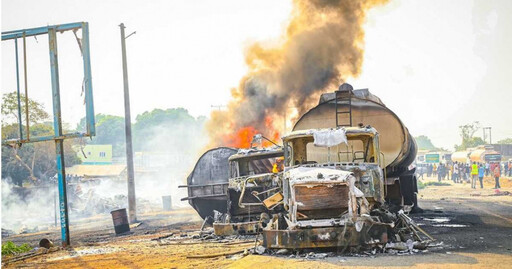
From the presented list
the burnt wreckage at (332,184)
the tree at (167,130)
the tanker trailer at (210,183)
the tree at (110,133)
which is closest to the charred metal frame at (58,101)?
the tanker trailer at (210,183)

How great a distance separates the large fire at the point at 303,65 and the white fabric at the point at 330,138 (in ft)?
53.0

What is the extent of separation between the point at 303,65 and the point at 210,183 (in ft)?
35.6

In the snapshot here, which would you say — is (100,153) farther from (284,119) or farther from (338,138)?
(338,138)

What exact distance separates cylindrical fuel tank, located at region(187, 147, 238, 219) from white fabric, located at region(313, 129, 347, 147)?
786 cm

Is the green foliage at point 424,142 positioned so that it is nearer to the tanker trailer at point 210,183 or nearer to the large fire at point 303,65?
the large fire at point 303,65

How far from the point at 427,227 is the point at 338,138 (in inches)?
187

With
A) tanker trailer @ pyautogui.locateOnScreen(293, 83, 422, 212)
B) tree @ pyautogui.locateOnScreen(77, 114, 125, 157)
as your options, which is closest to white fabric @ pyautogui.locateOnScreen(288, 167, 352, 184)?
tanker trailer @ pyautogui.locateOnScreen(293, 83, 422, 212)

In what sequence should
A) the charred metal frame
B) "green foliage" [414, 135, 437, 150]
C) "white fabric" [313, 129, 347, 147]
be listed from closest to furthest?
1. "white fabric" [313, 129, 347, 147]
2. the charred metal frame
3. "green foliage" [414, 135, 437, 150]

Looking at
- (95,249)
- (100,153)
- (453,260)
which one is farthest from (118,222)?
(100,153)

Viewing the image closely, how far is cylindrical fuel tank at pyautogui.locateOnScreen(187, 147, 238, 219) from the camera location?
818 inches

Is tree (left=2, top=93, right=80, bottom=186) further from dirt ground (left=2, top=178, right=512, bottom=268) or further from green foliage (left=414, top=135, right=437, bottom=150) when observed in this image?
green foliage (left=414, top=135, right=437, bottom=150)

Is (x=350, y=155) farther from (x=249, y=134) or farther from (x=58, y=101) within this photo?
(x=249, y=134)

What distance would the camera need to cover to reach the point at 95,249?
52.6 ft

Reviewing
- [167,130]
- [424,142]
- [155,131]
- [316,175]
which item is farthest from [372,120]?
[424,142]
